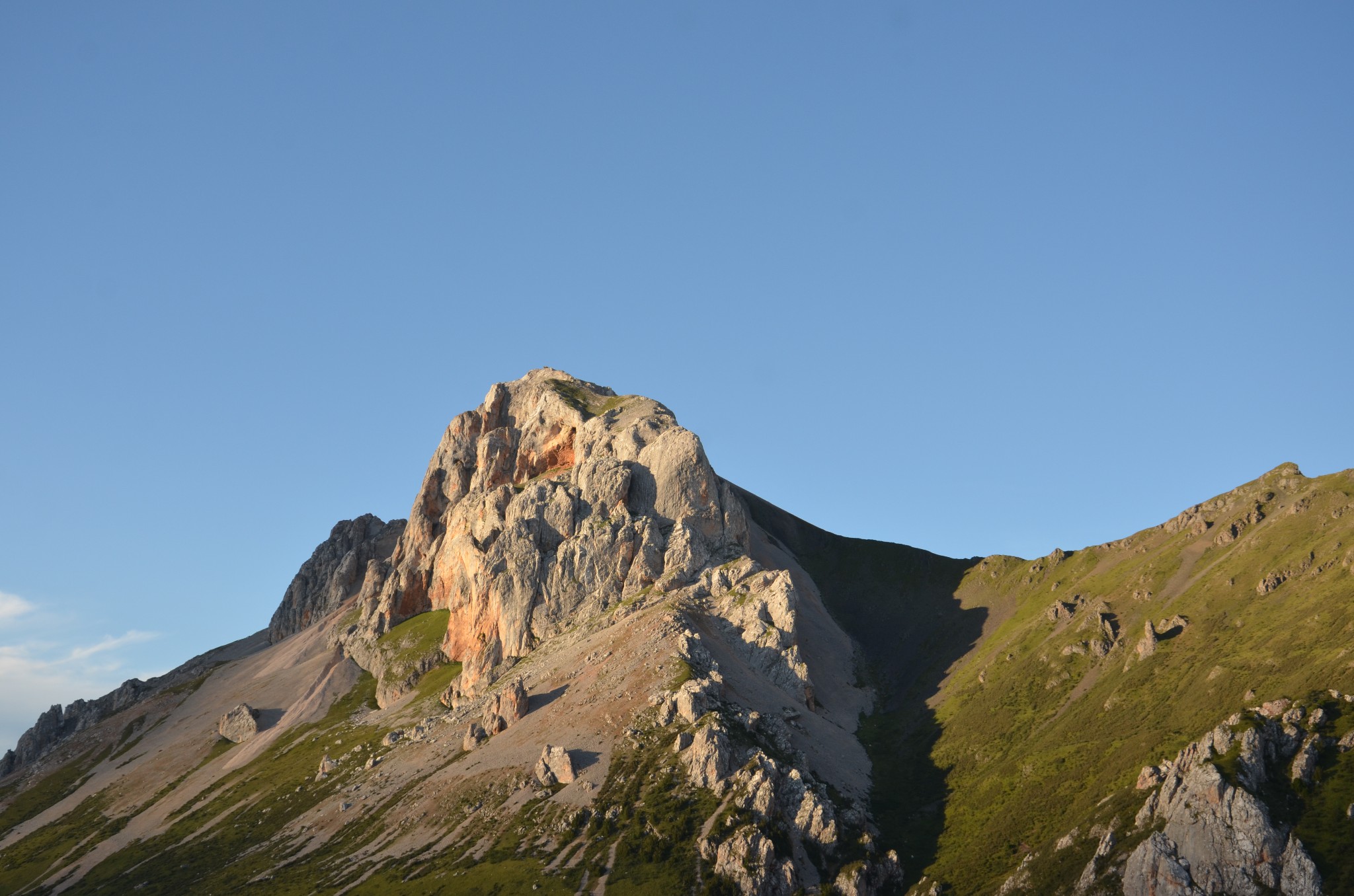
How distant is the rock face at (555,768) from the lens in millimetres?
176500

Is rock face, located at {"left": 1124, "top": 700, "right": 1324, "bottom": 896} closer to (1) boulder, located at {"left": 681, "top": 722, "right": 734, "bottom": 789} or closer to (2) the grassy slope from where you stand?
(2) the grassy slope

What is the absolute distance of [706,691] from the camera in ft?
608

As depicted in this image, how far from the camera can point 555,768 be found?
178m

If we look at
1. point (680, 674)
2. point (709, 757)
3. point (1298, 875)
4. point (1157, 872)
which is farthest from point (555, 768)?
point (1298, 875)

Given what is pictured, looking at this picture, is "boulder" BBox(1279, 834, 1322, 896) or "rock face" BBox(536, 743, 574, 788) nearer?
"boulder" BBox(1279, 834, 1322, 896)

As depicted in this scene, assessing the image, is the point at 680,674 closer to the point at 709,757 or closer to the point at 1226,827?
the point at 709,757

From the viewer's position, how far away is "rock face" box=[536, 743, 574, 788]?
579ft

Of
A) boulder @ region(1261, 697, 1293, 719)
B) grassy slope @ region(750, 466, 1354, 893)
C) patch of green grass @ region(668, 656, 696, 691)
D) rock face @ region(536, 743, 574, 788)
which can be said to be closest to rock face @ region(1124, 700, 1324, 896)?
boulder @ region(1261, 697, 1293, 719)

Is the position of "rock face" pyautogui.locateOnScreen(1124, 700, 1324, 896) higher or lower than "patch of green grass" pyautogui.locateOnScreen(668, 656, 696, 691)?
lower

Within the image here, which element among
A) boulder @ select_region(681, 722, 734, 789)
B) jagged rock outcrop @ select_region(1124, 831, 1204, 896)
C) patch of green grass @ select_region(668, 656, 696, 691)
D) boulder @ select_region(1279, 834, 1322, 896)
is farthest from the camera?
patch of green grass @ select_region(668, 656, 696, 691)

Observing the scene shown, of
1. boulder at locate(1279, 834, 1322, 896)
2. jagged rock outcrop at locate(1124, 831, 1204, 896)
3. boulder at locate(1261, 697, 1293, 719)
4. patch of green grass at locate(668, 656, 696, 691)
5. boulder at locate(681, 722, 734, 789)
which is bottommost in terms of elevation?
boulder at locate(1279, 834, 1322, 896)

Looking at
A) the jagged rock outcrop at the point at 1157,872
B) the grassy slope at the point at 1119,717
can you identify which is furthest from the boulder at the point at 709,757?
the jagged rock outcrop at the point at 1157,872

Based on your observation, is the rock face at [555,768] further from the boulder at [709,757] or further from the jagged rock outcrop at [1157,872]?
the jagged rock outcrop at [1157,872]

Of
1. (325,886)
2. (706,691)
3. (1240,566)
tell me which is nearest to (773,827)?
(706,691)
